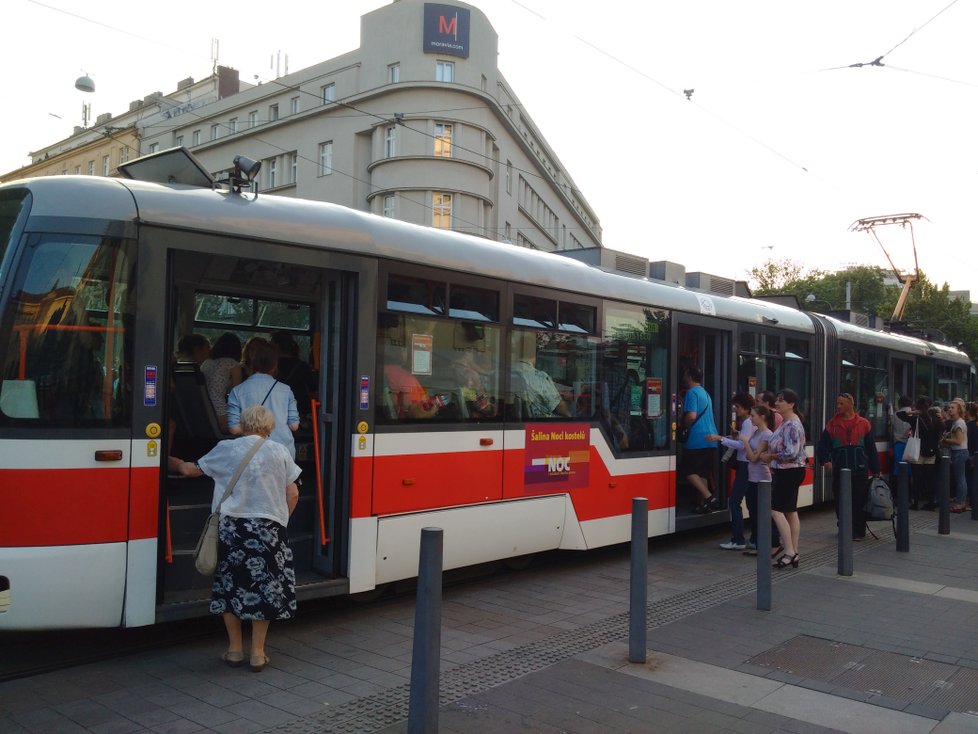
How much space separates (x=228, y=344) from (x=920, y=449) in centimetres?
1139

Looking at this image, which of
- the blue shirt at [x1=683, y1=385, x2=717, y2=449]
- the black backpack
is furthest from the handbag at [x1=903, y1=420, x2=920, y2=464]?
the blue shirt at [x1=683, y1=385, x2=717, y2=449]

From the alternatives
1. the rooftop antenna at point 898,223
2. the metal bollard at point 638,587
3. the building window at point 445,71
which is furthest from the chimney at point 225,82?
the metal bollard at point 638,587

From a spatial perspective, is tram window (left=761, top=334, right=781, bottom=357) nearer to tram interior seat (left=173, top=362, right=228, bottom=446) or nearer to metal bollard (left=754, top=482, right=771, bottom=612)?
metal bollard (left=754, top=482, right=771, bottom=612)

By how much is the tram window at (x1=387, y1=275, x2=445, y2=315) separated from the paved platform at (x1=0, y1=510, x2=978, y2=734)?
2.36 metres

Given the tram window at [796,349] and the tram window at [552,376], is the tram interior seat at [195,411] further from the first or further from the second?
the tram window at [796,349]

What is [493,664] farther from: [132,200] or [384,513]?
[132,200]

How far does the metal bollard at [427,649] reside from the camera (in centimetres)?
411

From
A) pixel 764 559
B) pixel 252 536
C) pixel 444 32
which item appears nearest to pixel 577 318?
pixel 764 559

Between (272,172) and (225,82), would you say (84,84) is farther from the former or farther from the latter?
(225,82)

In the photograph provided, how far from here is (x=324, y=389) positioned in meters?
6.50

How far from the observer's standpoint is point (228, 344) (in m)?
7.66

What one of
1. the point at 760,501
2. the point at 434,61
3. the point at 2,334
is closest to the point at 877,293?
the point at 434,61

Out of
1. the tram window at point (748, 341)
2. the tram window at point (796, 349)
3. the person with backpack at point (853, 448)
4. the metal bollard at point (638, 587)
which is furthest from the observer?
the tram window at point (796, 349)

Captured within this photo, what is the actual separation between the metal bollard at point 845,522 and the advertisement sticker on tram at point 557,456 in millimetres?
2436
